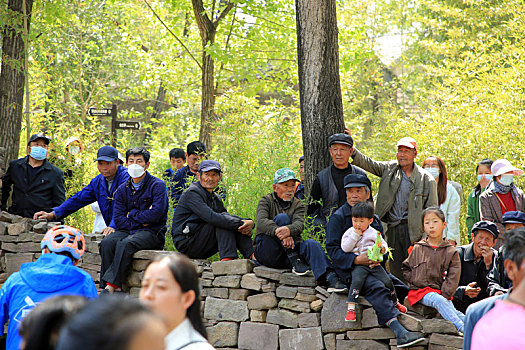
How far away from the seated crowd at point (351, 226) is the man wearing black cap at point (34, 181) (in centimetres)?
52

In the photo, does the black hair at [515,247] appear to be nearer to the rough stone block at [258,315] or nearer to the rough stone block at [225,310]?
the rough stone block at [258,315]

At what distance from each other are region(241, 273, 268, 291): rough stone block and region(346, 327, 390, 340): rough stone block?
1082mm

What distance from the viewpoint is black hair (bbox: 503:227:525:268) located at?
8.85 ft

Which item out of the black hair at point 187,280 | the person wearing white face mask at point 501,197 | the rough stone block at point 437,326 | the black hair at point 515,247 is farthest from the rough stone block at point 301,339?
the black hair at point 187,280

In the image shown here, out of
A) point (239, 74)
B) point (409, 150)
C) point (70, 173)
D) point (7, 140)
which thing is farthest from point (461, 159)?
point (7, 140)

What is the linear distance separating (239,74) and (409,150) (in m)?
6.99

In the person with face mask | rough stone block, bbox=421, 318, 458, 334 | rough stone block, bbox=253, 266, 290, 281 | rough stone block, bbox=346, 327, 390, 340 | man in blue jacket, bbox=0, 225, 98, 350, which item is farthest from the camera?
the person with face mask

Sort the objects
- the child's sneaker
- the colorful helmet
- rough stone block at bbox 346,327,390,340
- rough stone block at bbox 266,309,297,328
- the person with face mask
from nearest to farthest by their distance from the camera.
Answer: the colorful helmet < rough stone block at bbox 346,327,390,340 < the child's sneaker < rough stone block at bbox 266,309,297,328 < the person with face mask

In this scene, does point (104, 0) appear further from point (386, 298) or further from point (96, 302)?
point (96, 302)

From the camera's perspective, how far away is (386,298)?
18.5 ft

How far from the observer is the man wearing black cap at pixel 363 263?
18.2ft

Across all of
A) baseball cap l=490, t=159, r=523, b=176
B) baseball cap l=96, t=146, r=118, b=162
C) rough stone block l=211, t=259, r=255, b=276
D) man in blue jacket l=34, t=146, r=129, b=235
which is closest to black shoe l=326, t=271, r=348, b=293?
rough stone block l=211, t=259, r=255, b=276

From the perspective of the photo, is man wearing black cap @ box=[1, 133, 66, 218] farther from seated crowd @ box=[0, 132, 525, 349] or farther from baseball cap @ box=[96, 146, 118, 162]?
baseball cap @ box=[96, 146, 118, 162]

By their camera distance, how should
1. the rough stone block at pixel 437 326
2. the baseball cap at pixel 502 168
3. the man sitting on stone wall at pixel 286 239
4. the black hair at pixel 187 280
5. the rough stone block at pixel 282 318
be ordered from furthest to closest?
1. the baseball cap at pixel 502 168
2. the rough stone block at pixel 282 318
3. the man sitting on stone wall at pixel 286 239
4. the rough stone block at pixel 437 326
5. the black hair at pixel 187 280
